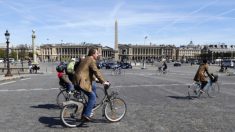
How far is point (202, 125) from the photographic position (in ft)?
32.7

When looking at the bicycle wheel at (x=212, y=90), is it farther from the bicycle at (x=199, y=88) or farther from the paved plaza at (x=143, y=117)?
the paved plaza at (x=143, y=117)

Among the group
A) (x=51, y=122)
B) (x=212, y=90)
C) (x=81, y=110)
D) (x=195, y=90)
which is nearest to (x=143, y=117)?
(x=81, y=110)

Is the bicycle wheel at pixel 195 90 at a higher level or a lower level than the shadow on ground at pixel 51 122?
higher

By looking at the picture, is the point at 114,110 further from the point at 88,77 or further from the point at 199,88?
the point at 199,88

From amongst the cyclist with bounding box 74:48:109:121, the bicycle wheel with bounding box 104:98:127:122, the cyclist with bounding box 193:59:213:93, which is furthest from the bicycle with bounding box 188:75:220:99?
the cyclist with bounding box 74:48:109:121

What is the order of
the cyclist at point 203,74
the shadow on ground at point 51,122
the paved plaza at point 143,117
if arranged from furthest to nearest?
the cyclist at point 203,74 → the shadow on ground at point 51,122 → the paved plaza at point 143,117

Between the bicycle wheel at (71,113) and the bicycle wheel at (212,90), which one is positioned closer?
the bicycle wheel at (71,113)

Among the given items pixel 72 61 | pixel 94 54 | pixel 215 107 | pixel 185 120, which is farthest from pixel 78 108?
pixel 215 107

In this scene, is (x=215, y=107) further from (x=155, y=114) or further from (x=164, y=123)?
(x=164, y=123)

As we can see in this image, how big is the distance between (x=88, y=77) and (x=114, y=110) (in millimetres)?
1373

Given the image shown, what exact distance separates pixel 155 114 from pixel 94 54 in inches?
127

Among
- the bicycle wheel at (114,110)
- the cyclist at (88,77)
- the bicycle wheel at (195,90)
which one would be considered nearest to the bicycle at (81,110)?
the bicycle wheel at (114,110)

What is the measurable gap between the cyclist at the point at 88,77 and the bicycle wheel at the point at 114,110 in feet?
2.24

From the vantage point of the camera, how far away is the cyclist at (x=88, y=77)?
9.60m
